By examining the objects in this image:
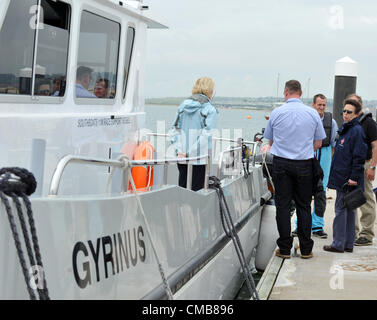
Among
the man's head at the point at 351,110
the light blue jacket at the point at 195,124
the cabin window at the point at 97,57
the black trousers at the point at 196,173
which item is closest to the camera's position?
the cabin window at the point at 97,57

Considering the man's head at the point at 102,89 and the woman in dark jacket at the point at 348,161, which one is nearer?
the man's head at the point at 102,89

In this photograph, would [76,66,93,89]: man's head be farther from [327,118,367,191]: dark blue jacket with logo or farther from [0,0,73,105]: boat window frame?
[327,118,367,191]: dark blue jacket with logo

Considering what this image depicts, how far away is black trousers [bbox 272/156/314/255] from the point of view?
5.72 metres

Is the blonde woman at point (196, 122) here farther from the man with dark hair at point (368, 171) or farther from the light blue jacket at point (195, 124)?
the man with dark hair at point (368, 171)

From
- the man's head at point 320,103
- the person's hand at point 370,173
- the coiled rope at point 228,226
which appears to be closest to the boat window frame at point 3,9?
the coiled rope at point 228,226

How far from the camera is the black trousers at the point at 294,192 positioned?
18.8ft

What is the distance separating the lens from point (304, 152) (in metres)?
5.69

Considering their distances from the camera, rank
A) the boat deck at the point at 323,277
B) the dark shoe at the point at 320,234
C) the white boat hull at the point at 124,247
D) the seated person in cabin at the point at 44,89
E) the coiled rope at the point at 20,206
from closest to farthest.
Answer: the coiled rope at the point at 20,206, the white boat hull at the point at 124,247, the seated person in cabin at the point at 44,89, the boat deck at the point at 323,277, the dark shoe at the point at 320,234

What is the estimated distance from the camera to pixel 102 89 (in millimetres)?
4988

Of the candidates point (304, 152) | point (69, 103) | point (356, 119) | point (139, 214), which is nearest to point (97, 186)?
point (69, 103)

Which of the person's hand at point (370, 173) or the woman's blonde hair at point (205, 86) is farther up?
the woman's blonde hair at point (205, 86)

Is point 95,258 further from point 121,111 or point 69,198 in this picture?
point 121,111

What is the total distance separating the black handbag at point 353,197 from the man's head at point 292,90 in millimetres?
1086
